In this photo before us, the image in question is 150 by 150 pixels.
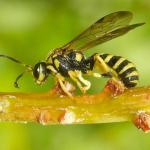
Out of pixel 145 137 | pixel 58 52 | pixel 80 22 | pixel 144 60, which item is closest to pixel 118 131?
pixel 145 137

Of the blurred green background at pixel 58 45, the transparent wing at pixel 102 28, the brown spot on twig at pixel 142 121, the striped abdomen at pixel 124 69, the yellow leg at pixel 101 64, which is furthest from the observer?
the blurred green background at pixel 58 45

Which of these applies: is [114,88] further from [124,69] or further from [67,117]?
[124,69]

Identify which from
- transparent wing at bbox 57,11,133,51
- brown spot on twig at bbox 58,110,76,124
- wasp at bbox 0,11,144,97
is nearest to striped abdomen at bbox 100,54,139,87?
wasp at bbox 0,11,144,97

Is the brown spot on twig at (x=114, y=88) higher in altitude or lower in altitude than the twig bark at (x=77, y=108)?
higher

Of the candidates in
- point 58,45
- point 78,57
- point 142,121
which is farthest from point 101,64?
point 58,45

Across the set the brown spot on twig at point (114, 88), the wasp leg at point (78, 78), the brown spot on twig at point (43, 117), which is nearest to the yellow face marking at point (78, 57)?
the wasp leg at point (78, 78)

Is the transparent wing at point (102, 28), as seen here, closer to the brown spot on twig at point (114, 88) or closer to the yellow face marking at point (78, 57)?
the yellow face marking at point (78, 57)

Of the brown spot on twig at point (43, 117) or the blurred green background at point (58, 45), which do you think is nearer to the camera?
the brown spot on twig at point (43, 117)
